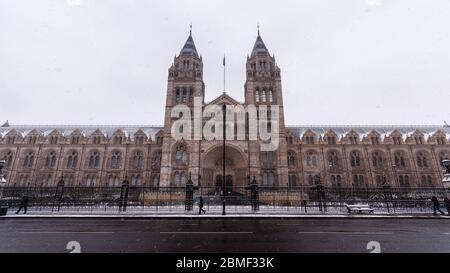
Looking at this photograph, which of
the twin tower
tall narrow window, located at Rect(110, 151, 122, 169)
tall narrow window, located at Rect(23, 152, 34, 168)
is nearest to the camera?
the twin tower

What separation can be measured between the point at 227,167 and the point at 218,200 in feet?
36.5

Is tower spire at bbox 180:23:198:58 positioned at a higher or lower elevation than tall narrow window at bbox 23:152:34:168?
higher

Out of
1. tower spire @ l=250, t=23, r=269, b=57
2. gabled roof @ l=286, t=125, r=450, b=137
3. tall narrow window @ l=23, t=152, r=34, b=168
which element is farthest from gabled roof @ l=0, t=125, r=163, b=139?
gabled roof @ l=286, t=125, r=450, b=137

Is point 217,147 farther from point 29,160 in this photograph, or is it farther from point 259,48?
point 29,160

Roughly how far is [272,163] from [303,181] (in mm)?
8260

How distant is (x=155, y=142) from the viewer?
44.2 meters

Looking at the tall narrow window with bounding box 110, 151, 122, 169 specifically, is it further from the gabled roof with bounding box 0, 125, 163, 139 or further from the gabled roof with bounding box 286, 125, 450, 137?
the gabled roof with bounding box 286, 125, 450, 137

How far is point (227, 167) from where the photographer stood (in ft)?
124

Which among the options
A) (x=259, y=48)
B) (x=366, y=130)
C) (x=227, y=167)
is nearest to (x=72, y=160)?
(x=227, y=167)

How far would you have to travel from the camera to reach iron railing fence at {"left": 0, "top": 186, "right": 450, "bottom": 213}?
19.2 metres

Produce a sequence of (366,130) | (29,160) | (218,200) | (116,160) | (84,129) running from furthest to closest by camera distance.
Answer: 1. (84,129)
2. (366,130)
3. (116,160)
4. (29,160)
5. (218,200)

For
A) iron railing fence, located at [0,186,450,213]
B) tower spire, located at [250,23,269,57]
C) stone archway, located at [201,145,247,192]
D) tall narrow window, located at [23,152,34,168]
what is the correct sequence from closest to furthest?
1. iron railing fence, located at [0,186,450,213]
2. stone archway, located at [201,145,247,192]
3. tall narrow window, located at [23,152,34,168]
4. tower spire, located at [250,23,269,57]
